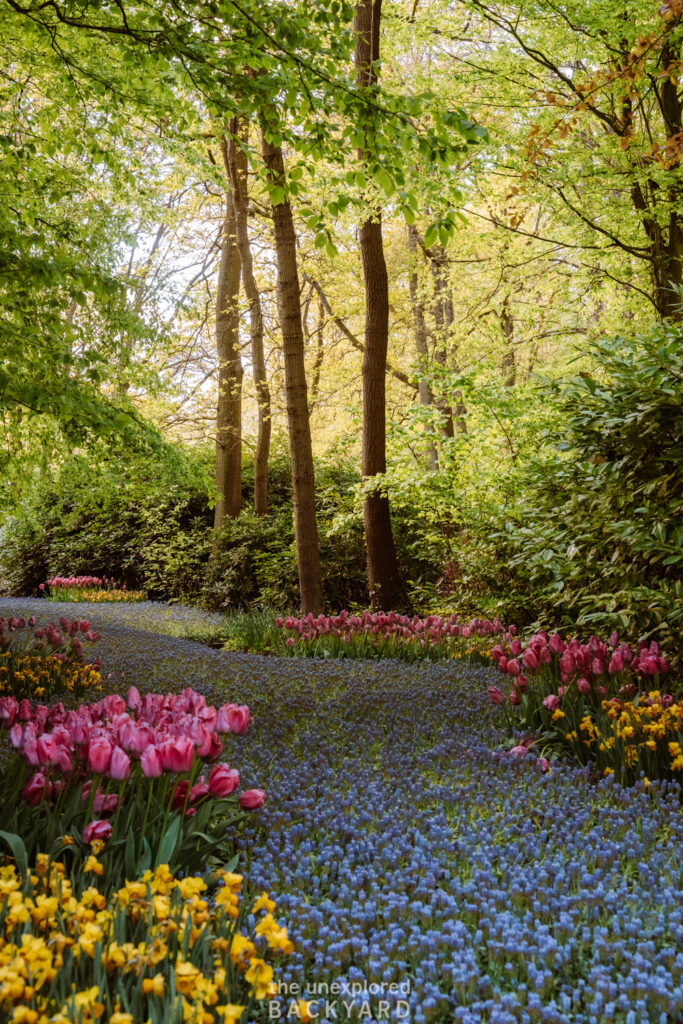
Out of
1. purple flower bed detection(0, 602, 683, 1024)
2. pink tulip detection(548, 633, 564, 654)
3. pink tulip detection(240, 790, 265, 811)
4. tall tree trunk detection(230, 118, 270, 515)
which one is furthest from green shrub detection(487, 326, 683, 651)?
tall tree trunk detection(230, 118, 270, 515)

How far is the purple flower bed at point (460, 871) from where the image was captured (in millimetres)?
1788

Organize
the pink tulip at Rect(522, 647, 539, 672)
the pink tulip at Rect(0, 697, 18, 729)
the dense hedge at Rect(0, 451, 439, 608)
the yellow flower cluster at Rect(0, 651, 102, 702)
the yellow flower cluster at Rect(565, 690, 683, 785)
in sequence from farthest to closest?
the dense hedge at Rect(0, 451, 439, 608) → the yellow flower cluster at Rect(0, 651, 102, 702) → the pink tulip at Rect(522, 647, 539, 672) → the yellow flower cluster at Rect(565, 690, 683, 785) → the pink tulip at Rect(0, 697, 18, 729)

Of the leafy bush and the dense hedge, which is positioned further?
the dense hedge

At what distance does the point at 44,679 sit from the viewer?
15.5 feet

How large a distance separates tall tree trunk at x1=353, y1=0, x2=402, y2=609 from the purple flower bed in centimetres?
463

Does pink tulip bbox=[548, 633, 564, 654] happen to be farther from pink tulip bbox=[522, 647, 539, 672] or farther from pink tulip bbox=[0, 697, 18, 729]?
pink tulip bbox=[0, 697, 18, 729]

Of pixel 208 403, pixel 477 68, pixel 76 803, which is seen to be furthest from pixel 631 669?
pixel 208 403

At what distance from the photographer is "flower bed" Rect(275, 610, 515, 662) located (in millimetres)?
5898

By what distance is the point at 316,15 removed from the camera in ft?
14.2

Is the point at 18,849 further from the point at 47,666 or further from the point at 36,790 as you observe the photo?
the point at 47,666

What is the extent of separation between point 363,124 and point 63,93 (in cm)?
298

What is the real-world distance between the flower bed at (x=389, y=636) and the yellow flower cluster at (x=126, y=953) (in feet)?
12.9

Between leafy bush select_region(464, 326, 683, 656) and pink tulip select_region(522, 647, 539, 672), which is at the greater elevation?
leafy bush select_region(464, 326, 683, 656)

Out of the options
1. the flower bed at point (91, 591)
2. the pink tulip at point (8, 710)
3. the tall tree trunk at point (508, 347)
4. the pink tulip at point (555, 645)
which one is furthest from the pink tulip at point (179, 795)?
the tall tree trunk at point (508, 347)
